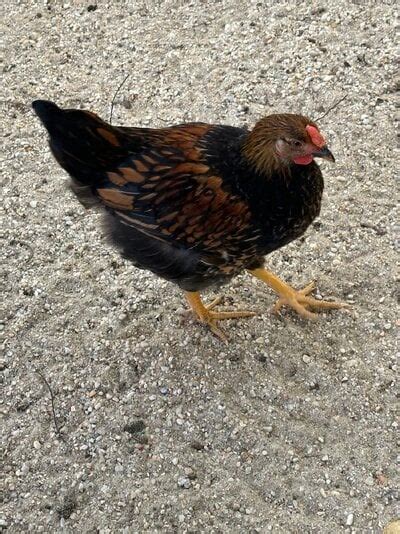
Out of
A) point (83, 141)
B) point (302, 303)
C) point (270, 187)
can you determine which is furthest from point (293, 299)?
point (83, 141)

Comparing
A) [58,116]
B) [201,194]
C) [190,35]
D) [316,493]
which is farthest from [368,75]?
[316,493]

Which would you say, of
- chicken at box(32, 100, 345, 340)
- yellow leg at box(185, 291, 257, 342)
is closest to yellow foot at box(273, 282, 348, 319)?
yellow leg at box(185, 291, 257, 342)

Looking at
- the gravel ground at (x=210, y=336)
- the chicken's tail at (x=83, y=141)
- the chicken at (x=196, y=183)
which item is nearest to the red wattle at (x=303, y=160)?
the chicken at (x=196, y=183)

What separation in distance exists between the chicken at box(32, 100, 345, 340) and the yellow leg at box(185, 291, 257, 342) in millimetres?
→ 510

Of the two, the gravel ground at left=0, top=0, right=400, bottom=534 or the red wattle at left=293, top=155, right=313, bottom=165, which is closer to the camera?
the red wattle at left=293, top=155, right=313, bottom=165

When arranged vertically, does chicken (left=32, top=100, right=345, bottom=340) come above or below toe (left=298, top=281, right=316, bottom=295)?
above

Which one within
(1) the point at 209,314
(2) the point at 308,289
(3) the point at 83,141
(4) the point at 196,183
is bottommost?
(2) the point at 308,289

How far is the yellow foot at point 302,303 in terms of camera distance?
4293mm

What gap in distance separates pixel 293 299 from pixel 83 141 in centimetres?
169

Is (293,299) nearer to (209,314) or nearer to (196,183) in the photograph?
(209,314)

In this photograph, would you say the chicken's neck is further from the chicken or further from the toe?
the toe

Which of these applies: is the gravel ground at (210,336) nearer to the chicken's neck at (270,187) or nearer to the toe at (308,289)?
the toe at (308,289)

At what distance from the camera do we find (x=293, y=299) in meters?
4.29

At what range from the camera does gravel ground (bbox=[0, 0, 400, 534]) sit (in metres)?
3.60
